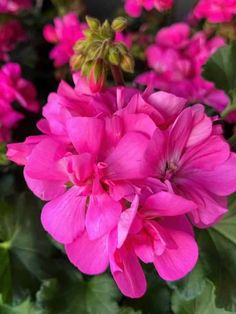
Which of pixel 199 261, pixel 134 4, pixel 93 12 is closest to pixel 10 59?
pixel 134 4

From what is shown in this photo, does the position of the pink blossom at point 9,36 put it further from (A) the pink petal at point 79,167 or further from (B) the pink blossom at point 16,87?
(A) the pink petal at point 79,167

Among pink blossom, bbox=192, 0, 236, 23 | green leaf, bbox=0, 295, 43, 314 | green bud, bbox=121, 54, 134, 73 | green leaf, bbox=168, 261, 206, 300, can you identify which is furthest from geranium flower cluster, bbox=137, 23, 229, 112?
green leaf, bbox=0, 295, 43, 314

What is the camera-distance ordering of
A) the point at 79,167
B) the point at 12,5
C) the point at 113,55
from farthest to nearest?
the point at 12,5, the point at 113,55, the point at 79,167

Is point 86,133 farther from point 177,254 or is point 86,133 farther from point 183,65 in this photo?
point 183,65

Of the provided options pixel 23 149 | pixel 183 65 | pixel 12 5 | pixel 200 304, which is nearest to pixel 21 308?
pixel 200 304

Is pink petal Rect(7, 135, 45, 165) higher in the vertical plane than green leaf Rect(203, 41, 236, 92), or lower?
higher

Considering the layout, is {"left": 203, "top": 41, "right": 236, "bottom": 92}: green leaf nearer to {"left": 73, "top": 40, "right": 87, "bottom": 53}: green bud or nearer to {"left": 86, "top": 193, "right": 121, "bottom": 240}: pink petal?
{"left": 73, "top": 40, "right": 87, "bottom": 53}: green bud

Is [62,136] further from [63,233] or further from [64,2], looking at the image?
[64,2]
